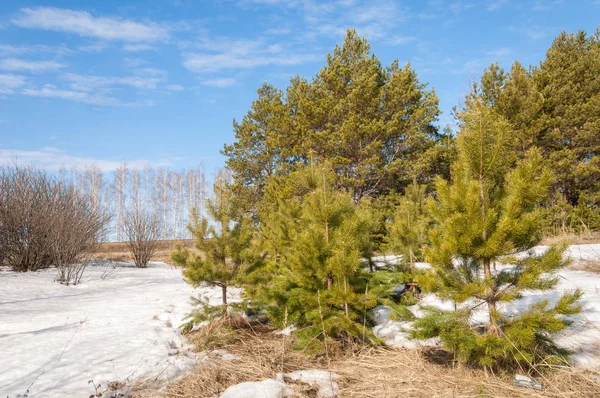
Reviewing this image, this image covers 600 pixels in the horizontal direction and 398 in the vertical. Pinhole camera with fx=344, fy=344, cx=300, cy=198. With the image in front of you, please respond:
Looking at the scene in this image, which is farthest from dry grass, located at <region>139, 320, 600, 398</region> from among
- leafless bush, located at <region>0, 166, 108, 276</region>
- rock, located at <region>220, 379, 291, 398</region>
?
leafless bush, located at <region>0, 166, 108, 276</region>

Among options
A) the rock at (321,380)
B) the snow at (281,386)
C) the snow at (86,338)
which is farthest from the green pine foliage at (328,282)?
the snow at (86,338)

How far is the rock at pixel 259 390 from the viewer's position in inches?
119

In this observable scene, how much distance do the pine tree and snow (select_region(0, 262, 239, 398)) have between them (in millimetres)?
2936

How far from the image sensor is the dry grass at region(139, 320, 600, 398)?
2928 millimetres

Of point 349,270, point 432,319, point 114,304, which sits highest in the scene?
point 349,270

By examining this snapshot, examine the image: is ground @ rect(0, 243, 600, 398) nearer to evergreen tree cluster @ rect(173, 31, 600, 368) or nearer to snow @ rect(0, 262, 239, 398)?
snow @ rect(0, 262, 239, 398)

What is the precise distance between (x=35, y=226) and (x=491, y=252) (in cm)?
1284

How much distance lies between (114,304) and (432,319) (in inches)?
246

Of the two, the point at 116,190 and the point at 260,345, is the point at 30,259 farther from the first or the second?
the point at 116,190

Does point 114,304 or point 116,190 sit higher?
A: point 116,190

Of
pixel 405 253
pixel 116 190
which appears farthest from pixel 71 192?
pixel 116 190

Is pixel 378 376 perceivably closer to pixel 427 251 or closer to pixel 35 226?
pixel 427 251

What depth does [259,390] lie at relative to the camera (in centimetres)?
309

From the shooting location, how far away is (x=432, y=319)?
3.27m
